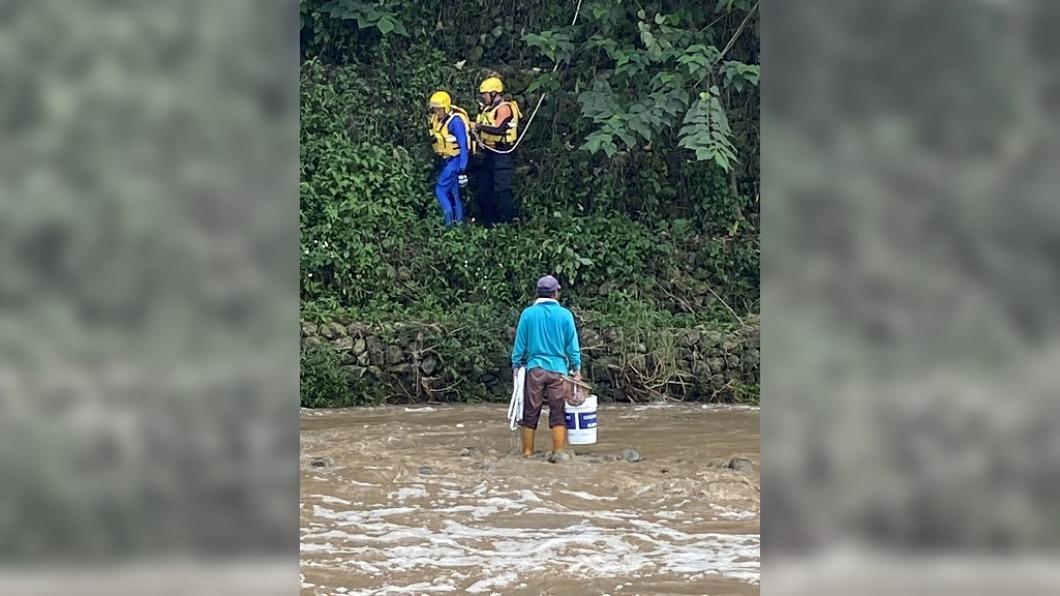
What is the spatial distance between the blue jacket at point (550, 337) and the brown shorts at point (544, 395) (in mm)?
68

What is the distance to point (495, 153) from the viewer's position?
17922mm

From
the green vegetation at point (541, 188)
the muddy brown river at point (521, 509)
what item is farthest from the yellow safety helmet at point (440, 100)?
the muddy brown river at point (521, 509)

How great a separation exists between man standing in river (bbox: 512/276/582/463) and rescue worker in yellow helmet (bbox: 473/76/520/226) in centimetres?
664

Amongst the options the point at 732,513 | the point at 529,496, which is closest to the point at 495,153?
the point at 529,496

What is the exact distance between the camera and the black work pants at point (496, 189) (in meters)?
18.0

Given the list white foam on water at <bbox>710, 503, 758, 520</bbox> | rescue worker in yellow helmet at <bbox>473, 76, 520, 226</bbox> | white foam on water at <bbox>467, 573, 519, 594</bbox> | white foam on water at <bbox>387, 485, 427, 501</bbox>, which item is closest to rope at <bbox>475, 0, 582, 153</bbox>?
rescue worker in yellow helmet at <bbox>473, 76, 520, 226</bbox>

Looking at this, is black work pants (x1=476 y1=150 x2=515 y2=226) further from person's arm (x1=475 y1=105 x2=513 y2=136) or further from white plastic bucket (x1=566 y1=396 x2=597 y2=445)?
white plastic bucket (x1=566 y1=396 x2=597 y2=445)

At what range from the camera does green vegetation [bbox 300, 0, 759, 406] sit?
621 inches

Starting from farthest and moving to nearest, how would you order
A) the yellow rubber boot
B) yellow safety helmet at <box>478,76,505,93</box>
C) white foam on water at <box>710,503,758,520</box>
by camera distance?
yellow safety helmet at <box>478,76,505,93</box> < the yellow rubber boot < white foam on water at <box>710,503,758,520</box>

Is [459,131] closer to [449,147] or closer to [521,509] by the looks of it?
[449,147]

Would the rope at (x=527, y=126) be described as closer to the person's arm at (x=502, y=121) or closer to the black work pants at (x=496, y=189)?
the black work pants at (x=496, y=189)
